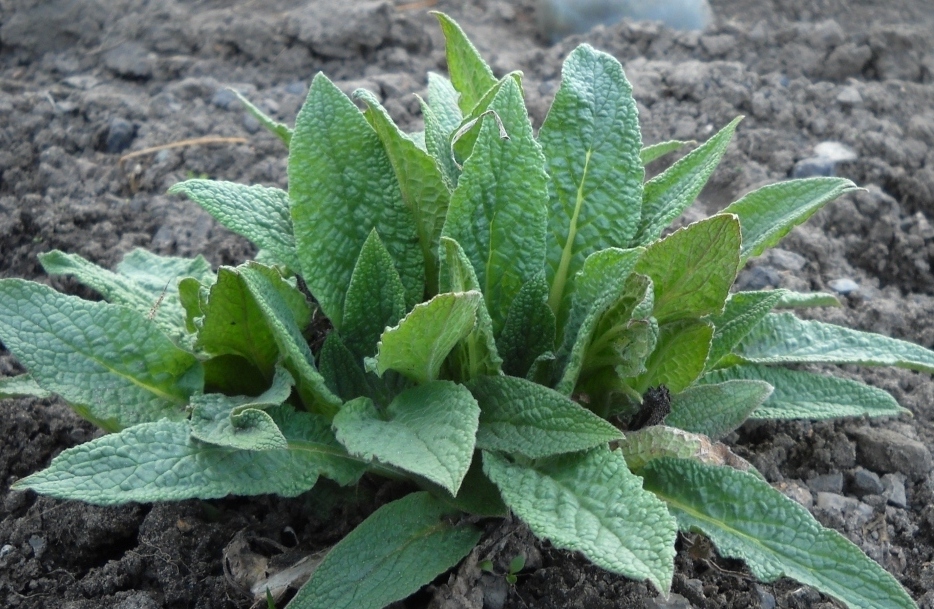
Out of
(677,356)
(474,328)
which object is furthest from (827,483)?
(474,328)

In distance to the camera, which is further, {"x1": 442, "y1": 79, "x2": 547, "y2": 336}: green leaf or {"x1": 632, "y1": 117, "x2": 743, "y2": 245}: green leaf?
{"x1": 632, "y1": 117, "x2": 743, "y2": 245}: green leaf

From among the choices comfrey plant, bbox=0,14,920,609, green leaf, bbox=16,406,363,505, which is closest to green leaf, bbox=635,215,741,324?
comfrey plant, bbox=0,14,920,609

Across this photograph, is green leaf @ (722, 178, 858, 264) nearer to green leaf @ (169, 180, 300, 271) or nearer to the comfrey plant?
the comfrey plant

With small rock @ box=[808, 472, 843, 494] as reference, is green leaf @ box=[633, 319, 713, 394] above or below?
above

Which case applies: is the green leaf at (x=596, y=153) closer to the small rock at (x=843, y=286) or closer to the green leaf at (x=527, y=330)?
the green leaf at (x=527, y=330)

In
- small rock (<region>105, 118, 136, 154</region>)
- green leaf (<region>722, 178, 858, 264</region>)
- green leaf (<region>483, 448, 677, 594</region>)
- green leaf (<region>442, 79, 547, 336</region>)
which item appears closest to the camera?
green leaf (<region>483, 448, 677, 594</region>)

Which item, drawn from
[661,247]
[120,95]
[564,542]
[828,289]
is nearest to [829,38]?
[828,289]

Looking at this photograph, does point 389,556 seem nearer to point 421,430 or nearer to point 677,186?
point 421,430
